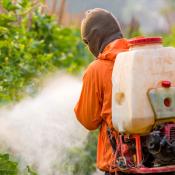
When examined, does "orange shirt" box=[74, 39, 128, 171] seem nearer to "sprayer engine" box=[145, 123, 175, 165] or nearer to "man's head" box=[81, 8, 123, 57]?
"man's head" box=[81, 8, 123, 57]

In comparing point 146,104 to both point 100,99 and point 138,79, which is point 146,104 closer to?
point 138,79

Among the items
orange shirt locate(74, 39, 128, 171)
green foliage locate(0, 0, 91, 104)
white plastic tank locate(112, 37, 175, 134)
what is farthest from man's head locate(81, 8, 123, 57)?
green foliage locate(0, 0, 91, 104)

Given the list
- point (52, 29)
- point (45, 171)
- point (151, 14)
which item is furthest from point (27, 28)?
point (151, 14)

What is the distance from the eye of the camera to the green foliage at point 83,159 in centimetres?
896

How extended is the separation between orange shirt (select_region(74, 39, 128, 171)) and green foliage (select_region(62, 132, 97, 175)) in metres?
2.25

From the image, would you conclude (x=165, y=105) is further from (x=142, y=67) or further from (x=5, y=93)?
(x=5, y=93)

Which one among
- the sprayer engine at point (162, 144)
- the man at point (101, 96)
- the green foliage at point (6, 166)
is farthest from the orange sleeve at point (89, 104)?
the green foliage at point (6, 166)

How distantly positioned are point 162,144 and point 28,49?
185 inches

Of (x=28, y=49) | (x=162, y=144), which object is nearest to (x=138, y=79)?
(x=162, y=144)

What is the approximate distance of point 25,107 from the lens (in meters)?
9.24

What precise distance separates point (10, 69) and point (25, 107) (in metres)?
0.52

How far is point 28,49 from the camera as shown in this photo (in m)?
10.6

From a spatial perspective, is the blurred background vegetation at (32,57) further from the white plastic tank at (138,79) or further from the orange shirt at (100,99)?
the white plastic tank at (138,79)

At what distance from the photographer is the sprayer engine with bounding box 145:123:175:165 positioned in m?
6.17
